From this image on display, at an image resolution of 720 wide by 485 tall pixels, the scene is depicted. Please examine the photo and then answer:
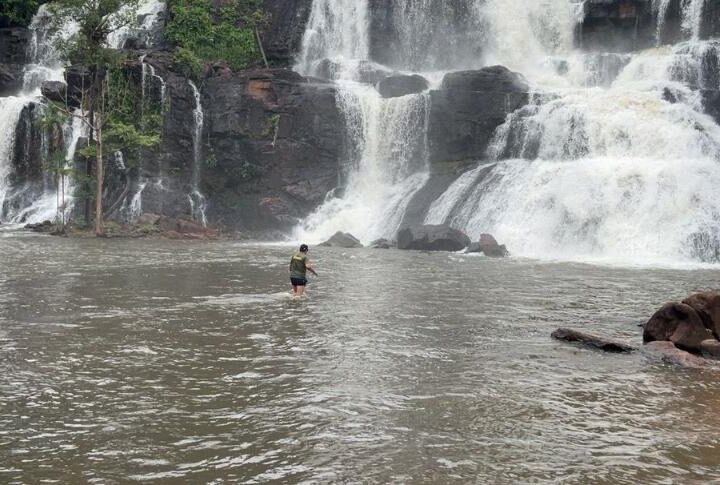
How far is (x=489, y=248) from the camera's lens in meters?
26.8

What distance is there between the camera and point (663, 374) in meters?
9.09

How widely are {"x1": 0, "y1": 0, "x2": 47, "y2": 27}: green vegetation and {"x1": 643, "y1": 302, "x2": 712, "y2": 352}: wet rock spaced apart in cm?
5288

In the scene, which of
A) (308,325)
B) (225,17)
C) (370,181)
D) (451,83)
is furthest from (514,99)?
(308,325)

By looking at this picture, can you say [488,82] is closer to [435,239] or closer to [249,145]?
[435,239]

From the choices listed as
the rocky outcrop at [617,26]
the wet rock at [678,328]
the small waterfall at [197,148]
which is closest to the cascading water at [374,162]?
the small waterfall at [197,148]

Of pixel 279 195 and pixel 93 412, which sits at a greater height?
pixel 279 195

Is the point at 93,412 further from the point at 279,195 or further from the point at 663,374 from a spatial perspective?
the point at 279,195

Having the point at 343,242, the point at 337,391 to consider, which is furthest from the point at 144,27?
the point at 337,391

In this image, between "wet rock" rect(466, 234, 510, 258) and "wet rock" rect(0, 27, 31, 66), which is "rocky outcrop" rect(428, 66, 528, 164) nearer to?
"wet rock" rect(466, 234, 510, 258)

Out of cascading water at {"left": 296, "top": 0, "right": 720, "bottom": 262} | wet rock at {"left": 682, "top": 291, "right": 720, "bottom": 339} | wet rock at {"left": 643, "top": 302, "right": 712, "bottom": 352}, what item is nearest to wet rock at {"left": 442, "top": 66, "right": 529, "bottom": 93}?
cascading water at {"left": 296, "top": 0, "right": 720, "bottom": 262}

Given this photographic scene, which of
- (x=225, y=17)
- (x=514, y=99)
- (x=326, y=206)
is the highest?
(x=225, y=17)

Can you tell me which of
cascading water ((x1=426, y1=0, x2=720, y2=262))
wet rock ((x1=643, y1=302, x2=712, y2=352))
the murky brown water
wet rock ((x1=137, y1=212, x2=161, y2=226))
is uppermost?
cascading water ((x1=426, y1=0, x2=720, y2=262))

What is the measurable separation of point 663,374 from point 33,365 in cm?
811

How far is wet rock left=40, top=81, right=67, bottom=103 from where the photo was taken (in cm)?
4029
